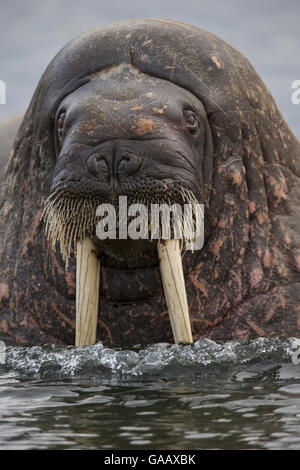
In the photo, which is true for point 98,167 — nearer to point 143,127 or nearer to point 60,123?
point 143,127

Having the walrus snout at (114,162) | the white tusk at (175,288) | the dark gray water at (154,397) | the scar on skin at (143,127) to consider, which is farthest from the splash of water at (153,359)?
the scar on skin at (143,127)

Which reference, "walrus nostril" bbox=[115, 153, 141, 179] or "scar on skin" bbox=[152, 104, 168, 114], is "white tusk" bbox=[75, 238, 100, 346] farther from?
"scar on skin" bbox=[152, 104, 168, 114]

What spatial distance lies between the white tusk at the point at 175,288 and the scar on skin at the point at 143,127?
797 millimetres

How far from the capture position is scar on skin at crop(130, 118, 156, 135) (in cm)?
665

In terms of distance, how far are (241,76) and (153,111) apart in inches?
50.4

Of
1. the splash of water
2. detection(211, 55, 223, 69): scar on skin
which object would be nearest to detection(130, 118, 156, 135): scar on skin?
detection(211, 55, 223, 69): scar on skin

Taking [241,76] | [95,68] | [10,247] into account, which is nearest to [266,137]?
[241,76]

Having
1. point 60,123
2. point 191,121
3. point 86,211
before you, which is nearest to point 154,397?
point 86,211

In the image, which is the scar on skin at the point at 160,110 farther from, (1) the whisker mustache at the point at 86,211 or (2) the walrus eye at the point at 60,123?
(2) the walrus eye at the point at 60,123

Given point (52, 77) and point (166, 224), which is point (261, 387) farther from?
point (52, 77)

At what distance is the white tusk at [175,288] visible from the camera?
682cm

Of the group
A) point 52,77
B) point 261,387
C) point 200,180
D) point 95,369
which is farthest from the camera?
point 52,77

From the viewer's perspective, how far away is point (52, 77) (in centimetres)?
781

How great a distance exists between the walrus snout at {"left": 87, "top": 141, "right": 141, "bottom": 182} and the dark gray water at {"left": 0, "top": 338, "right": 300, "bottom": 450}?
1248 millimetres
